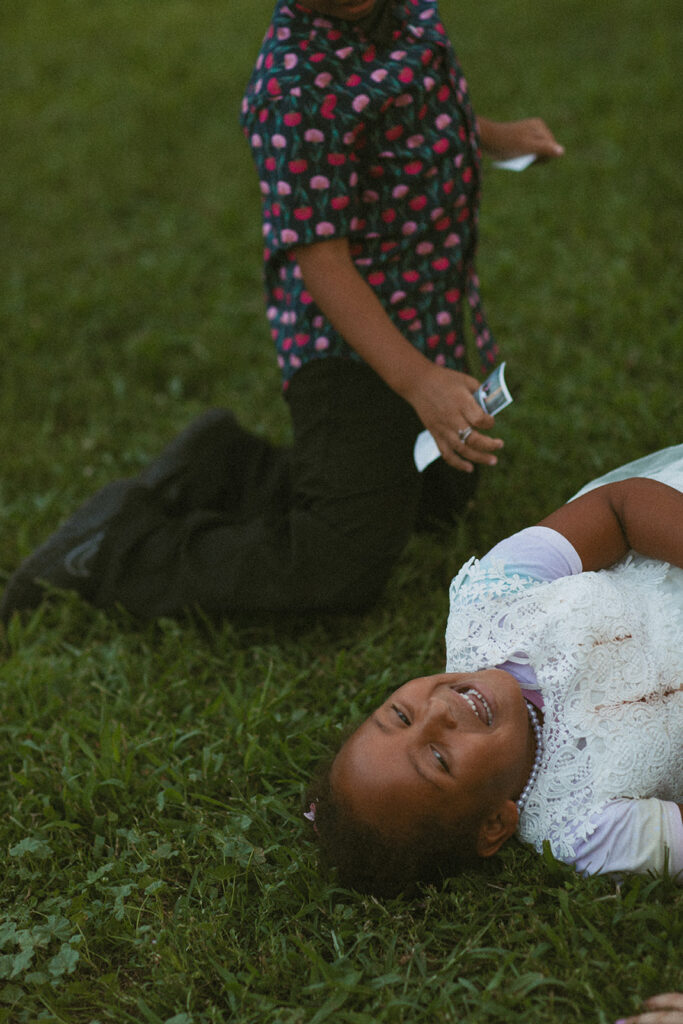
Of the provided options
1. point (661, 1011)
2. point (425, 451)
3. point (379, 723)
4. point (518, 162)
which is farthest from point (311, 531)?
point (661, 1011)

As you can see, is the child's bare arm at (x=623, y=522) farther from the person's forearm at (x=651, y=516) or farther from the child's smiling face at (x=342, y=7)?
the child's smiling face at (x=342, y=7)

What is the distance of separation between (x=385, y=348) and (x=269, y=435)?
1314 millimetres

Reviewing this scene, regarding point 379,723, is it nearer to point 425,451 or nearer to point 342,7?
point 425,451

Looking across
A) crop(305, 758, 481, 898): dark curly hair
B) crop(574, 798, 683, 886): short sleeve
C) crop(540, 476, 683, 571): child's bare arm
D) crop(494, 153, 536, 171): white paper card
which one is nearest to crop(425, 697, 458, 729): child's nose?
crop(305, 758, 481, 898): dark curly hair

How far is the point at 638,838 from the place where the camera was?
187cm

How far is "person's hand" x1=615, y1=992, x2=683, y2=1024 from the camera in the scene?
161 cm

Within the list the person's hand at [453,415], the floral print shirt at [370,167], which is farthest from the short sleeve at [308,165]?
the person's hand at [453,415]

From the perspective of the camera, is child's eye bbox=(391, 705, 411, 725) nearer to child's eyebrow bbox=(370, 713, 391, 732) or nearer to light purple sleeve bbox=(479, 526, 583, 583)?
child's eyebrow bbox=(370, 713, 391, 732)

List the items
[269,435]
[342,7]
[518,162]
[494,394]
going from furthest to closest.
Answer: [269,435] → [518,162] → [342,7] → [494,394]

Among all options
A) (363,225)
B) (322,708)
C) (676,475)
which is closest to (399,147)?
(363,225)

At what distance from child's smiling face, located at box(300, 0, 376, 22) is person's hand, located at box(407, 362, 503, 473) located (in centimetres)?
85

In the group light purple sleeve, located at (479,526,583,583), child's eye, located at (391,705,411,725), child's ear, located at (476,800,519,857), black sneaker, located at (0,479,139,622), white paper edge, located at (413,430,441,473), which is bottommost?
child's ear, located at (476,800,519,857)

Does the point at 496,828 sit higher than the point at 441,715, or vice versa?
the point at 441,715

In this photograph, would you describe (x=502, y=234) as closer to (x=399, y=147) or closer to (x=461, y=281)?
(x=461, y=281)
